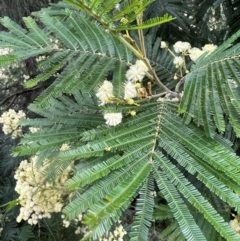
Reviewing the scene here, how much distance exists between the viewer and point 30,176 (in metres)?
1.18

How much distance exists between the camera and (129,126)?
815mm

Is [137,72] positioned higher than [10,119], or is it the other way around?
[137,72]

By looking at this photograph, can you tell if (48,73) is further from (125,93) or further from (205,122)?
(205,122)

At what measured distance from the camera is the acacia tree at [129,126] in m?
0.66

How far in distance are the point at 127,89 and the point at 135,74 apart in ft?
0.15

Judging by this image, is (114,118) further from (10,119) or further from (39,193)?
(10,119)

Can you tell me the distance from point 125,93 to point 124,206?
0.30 m

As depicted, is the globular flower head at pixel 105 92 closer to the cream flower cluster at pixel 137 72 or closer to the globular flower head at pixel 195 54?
the cream flower cluster at pixel 137 72

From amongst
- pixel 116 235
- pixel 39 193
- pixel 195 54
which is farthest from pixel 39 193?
pixel 195 54

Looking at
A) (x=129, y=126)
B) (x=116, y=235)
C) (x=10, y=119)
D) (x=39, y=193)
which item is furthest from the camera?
(x=10, y=119)

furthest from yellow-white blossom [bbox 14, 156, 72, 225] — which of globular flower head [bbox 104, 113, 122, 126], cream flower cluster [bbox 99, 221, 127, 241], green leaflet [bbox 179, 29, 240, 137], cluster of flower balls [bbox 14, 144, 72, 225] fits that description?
green leaflet [bbox 179, 29, 240, 137]

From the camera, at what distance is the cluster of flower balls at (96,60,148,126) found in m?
0.82

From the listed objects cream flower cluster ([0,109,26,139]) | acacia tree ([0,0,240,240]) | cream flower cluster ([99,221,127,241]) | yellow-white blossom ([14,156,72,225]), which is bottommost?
cream flower cluster ([99,221,127,241])

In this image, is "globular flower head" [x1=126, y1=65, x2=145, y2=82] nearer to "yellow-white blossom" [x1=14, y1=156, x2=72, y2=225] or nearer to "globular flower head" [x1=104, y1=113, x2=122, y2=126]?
"globular flower head" [x1=104, y1=113, x2=122, y2=126]
